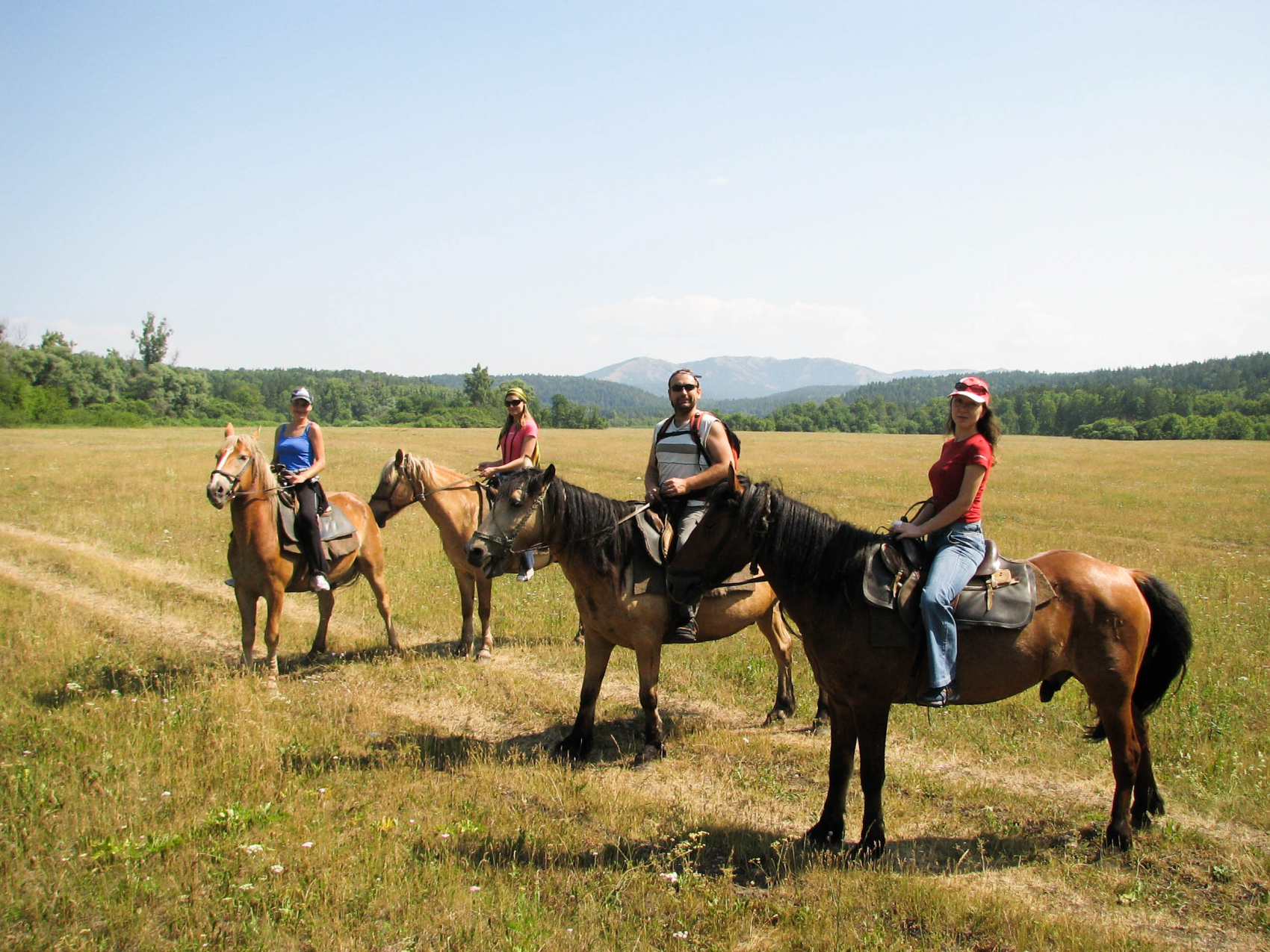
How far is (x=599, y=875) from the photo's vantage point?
4715 mm

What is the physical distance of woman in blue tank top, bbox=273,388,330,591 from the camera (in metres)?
8.87

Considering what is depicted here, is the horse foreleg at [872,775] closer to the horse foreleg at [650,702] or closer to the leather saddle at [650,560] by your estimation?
the leather saddle at [650,560]

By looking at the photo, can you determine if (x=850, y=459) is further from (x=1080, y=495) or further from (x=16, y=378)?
(x=16, y=378)

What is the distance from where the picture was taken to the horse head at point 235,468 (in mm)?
7766

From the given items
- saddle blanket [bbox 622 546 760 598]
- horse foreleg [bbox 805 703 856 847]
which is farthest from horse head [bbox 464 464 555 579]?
horse foreleg [bbox 805 703 856 847]

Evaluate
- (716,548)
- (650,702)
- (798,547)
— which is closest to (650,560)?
(650,702)

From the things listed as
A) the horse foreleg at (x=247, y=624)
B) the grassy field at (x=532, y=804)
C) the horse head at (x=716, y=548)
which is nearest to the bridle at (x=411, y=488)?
the horse foreleg at (x=247, y=624)

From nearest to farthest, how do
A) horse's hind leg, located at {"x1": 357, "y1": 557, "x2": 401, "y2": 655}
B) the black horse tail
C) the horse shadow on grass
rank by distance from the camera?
the horse shadow on grass, the black horse tail, horse's hind leg, located at {"x1": 357, "y1": 557, "x2": 401, "y2": 655}

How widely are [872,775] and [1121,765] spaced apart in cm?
181

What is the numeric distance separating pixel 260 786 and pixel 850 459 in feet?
145

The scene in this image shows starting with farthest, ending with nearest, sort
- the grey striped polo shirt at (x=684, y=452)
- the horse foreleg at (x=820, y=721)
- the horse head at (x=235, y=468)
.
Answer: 1. the horse head at (x=235, y=468)
2. the horse foreleg at (x=820, y=721)
3. the grey striped polo shirt at (x=684, y=452)

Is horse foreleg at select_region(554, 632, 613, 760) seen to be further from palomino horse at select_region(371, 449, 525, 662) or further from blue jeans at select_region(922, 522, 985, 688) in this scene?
palomino horse at select_region(371, 449, 525, 662)

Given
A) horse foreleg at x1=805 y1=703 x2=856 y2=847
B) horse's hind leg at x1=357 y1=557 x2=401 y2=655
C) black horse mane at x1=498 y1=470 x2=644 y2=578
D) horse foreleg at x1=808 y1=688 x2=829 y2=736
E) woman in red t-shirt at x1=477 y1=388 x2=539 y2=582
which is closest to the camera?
horse foreleg at x1=805 y1=703 x2=856 y2=847

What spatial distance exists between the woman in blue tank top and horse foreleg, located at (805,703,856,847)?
645 centimetres
